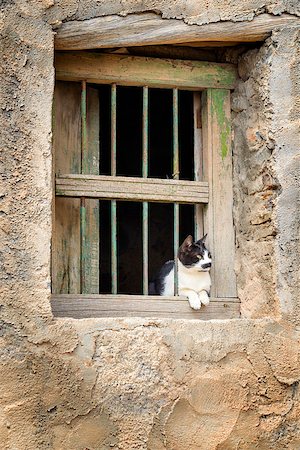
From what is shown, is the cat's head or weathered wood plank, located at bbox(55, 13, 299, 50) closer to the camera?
weathered wood plank, located at bbox(55, 13, 299, 50)

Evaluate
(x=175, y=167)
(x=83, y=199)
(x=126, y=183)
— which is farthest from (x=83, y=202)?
(x=175, y=167)

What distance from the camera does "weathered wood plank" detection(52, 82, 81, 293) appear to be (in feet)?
16.0

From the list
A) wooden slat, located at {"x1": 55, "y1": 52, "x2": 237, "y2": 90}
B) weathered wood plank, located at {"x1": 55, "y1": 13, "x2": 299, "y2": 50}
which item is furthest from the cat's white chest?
weathered wood plank, located at {"x1": 55, "y1": 13, "x2": 299, "y2": 50}

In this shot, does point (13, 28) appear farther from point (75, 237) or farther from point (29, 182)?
point (75, 237)

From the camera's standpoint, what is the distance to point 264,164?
4797 mm

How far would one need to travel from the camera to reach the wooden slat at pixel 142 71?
4.84 metres

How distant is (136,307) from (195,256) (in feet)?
1.93

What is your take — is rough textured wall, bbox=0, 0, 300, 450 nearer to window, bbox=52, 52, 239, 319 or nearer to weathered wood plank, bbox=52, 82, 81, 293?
window, bbox=52, 52, 239, 319

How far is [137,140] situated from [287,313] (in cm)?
291

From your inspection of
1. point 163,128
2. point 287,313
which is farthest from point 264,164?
point 163,128

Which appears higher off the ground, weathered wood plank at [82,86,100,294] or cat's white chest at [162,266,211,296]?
weathered wood plank at [82,86,100,294]

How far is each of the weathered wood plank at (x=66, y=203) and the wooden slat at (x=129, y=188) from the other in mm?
132

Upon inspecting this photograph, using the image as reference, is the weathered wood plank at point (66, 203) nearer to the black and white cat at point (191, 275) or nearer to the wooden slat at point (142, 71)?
the wooden slat at point (142, 71)

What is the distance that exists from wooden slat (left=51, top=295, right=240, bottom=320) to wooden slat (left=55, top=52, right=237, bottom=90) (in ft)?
3.53
